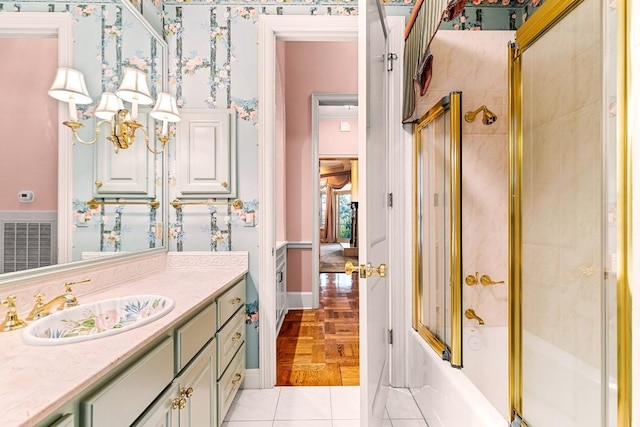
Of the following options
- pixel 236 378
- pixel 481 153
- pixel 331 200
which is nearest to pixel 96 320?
pixel 236 378

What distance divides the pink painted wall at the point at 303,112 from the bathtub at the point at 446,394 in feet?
6.86

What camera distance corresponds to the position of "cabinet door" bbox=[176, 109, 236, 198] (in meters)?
2.12

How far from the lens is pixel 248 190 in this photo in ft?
7.07

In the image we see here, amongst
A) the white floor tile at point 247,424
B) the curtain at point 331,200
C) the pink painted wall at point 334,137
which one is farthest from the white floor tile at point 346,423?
the curtain at point 331,200

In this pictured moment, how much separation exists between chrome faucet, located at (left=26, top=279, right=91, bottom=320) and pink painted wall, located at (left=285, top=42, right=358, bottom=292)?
8.99 ft

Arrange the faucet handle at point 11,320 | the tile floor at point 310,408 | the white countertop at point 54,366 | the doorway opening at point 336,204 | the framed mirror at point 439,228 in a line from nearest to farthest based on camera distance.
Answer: the white countertop at point 54,366 → the faucet handle at point 11,320 → the framed mirror at point 439,228 → the tile floor at point 310,408 → the doorway opening at point 336,204

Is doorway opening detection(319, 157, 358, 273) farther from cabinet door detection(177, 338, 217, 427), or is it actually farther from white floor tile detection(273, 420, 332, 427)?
cabinet door detection(177, 338, 217, 427)

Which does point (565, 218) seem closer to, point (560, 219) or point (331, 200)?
point (560, 219)

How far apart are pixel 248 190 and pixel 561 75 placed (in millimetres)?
1715

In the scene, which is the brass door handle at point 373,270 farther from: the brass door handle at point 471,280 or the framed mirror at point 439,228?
the brass door handle at point 471,280

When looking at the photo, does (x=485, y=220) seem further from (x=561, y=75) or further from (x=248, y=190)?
(x=248, y=190)

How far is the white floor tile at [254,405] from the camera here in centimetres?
181

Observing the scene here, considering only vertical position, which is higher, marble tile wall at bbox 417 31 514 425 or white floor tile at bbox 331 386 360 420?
marble tile wall at bbox 417 31 514 425

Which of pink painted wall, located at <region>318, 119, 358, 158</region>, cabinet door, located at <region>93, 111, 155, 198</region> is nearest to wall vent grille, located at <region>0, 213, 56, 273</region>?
cabinet door, located at <region>93, 111, 155, 198</region>
